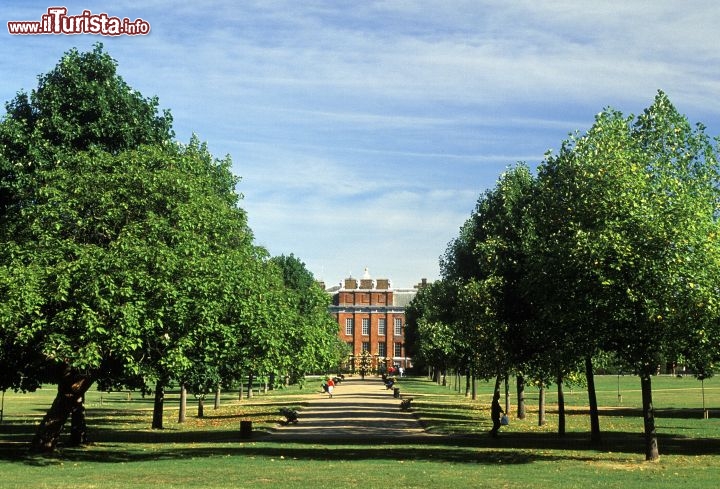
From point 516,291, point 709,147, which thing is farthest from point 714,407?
point 709,147

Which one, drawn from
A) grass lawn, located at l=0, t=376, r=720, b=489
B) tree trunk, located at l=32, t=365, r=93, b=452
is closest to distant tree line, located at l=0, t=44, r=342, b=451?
tree trunk, located at l=32, t=365, r=93, b=452

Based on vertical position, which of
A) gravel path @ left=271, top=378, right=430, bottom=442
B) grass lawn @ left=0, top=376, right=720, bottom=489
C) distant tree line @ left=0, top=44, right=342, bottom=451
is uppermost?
distant tree line @ left=0, top=44, right=342, bottom=451

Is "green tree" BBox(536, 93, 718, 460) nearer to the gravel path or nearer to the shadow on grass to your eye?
the shadow on grass

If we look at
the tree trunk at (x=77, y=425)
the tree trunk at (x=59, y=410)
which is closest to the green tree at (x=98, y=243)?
the tree trunk at (x=59, y=410)

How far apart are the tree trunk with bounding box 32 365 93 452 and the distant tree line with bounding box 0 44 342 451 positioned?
1.9 inches

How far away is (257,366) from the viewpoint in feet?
112

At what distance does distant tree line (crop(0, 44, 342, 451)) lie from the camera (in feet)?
93.5

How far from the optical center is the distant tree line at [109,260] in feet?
93.5

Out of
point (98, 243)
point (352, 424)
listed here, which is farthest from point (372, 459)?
point (352, 424)

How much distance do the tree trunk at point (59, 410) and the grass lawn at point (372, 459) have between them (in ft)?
2.14

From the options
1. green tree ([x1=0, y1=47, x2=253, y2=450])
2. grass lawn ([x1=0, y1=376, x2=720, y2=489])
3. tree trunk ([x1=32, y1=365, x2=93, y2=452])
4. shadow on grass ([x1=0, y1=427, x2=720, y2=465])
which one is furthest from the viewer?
tree trunk ([x1=32, y1=365, x2=93, y2=452])

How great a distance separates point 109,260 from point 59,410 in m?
7.22

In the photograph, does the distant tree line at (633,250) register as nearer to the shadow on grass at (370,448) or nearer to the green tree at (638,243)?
the green tree at (638,243)

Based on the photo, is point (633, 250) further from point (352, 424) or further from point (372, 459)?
point (352, 424)
